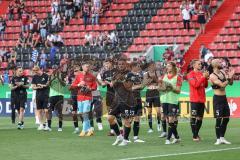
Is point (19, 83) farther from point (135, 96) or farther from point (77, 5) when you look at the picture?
point (77, 5)

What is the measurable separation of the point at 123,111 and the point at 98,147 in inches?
40.5

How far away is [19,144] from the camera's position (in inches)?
795

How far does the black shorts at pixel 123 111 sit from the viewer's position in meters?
19.1

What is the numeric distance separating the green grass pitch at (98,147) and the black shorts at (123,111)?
76 cm

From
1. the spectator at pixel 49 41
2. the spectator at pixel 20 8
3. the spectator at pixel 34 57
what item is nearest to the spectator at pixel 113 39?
the spectator at pixel 49 41

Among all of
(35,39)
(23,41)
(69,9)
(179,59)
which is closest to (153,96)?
(179,59)

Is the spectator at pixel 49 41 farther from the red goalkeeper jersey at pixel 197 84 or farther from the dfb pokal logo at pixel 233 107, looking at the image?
the red goalkeeper jersey at pixel 197 84

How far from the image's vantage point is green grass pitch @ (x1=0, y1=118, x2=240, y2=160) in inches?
669

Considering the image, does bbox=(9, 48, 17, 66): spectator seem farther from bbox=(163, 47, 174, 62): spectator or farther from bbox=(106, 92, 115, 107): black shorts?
bbox=(106, 92, 115, 107): black shorts

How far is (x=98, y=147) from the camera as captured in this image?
19.3 meters

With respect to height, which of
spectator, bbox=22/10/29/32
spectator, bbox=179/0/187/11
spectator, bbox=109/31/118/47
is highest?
spectator, bbox=179/0/187/11

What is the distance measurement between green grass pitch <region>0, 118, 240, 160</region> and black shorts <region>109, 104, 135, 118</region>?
76cm

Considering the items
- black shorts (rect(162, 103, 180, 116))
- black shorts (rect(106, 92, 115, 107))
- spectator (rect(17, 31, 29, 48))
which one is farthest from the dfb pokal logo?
spectator (rect(17, 31, 29, 48))

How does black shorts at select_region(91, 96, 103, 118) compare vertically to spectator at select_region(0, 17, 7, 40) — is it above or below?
below
